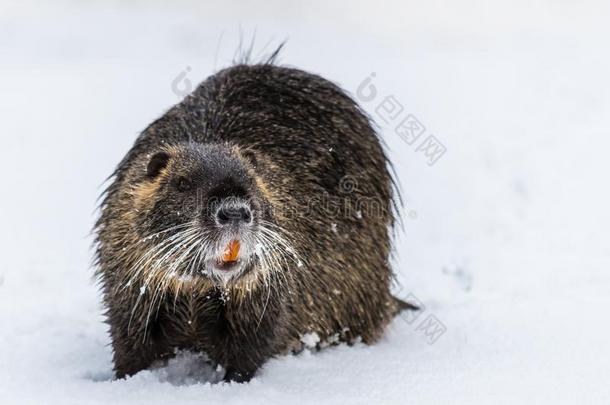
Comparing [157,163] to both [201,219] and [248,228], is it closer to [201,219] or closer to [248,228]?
[201,219]

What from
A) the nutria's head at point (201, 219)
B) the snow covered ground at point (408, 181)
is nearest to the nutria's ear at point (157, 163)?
the nutria's head at point (201, 219)

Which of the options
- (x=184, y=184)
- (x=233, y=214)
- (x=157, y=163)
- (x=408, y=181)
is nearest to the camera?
(x=233, y=214)

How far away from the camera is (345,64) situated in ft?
27.8

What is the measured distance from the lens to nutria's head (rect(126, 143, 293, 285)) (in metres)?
2.93

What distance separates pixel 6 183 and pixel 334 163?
8.54 ft

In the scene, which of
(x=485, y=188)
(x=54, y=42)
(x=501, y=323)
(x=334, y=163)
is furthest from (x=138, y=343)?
(x=54, y=42)

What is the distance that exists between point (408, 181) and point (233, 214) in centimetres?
359

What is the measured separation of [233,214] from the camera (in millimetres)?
2895

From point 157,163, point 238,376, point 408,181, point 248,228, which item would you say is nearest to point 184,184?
point 157,163

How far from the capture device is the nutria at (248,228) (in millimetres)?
3051

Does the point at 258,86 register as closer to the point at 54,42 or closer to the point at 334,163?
the point at 334,163

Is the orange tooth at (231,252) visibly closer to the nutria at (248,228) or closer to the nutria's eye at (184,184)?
the nutria at (248,228)

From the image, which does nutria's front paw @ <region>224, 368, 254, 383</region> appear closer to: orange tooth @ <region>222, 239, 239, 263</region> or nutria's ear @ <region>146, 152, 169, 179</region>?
orange tooth @ <region>222, 239, 239, 263</region>

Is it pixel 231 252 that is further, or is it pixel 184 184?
pixel 184 184
